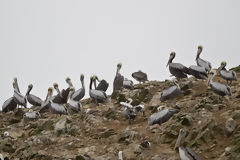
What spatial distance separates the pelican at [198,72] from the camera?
2263 centimetres

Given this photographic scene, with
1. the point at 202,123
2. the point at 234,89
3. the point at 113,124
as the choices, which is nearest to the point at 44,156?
the point at 113,124

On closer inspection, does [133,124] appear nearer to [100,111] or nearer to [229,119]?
[100,111]

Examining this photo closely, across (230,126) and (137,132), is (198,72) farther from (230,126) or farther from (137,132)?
(230,126)

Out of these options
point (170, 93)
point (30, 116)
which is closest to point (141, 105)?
point (170, 93)

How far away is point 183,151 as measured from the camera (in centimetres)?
1426

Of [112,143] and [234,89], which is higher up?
[234,89]

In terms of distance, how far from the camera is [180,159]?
14648 millimetres

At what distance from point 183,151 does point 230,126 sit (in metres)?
2.06

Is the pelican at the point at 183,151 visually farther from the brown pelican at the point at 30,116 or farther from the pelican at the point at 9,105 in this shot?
the pelican at the point at 9,105

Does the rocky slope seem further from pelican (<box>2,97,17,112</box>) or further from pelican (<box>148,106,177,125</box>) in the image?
pelican (<box>2,97,17,112</box>)

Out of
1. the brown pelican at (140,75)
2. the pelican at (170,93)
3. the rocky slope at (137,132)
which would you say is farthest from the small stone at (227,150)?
the brown pelican at (140,75)

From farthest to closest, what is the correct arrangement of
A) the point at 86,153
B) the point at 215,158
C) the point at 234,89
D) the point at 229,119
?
the point at 234,89, the point at 86,153, the point at 229,119, the point at 215,158

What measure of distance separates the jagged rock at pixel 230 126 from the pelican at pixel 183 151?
4.50 ft

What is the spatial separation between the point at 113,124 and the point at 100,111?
2.43 meters
